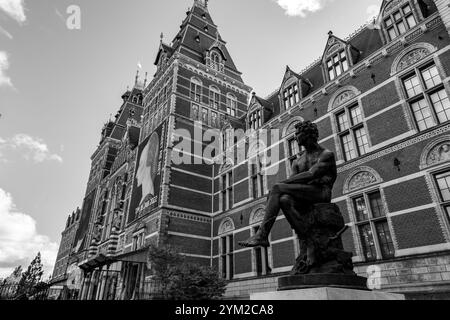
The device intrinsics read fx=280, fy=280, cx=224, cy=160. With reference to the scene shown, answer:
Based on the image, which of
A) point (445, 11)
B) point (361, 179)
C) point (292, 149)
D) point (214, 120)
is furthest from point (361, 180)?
point (214, 120)

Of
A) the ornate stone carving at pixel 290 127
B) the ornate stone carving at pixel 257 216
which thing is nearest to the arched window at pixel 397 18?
the ornate stone carving at pixel 290 127

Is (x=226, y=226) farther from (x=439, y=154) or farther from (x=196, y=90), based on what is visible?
(x=439, y=154)

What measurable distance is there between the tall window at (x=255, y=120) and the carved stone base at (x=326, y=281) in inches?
659

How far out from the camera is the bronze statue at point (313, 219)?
4375mm

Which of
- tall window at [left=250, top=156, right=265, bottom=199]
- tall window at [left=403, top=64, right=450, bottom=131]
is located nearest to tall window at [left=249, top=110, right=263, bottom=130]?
tall window at [left=250, top=156, right=265, bottom=199]

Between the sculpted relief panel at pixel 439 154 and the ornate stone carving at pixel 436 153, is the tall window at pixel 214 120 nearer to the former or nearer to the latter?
the ornate stone carving at pixel 436 153

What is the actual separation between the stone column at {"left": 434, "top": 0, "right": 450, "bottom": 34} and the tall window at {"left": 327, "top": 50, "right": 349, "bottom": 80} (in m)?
4.53

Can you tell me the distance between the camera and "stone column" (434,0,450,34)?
10812 millimetres

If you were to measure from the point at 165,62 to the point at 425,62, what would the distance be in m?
23.1

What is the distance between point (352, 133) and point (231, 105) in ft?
52.4

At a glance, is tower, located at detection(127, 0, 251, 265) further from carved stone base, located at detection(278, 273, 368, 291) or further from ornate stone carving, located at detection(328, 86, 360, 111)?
carved stone base, located at detection(278, 273, 368, 291)

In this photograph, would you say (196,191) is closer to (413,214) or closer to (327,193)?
(413,214)

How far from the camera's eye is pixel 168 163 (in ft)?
68.2
